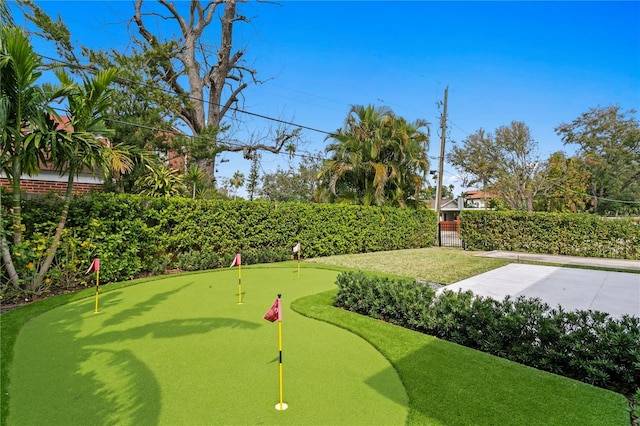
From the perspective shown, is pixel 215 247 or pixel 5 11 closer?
pixel 5 11

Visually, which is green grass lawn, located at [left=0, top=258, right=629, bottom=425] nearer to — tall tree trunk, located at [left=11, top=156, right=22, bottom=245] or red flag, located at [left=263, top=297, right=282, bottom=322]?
red flag, located at [left=263, top=297, right=282, bottom=322]

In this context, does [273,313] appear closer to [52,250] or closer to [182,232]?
[52,250]

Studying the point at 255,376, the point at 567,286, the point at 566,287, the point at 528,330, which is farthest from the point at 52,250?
Result: the point at 567,286

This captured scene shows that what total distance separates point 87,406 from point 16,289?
4.44 meters

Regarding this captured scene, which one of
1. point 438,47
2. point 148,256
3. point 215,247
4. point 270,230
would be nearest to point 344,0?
point 438,47

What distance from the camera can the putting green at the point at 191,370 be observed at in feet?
7.54

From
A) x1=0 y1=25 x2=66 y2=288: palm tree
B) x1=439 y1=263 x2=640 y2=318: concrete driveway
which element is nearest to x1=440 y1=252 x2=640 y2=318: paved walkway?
x1=439 y1=263 x2=640 y2=318: concrete driveway

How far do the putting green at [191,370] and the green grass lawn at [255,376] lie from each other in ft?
0.04

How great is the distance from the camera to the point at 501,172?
26.9 m

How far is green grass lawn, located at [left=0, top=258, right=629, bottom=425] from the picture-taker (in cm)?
229

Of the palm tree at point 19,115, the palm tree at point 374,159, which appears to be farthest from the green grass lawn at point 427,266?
the palm tree at point 19,115

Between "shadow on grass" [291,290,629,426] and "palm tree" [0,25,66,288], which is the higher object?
"palm tree" [0,25,66,288]

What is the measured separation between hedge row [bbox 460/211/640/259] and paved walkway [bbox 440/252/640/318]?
322 cm

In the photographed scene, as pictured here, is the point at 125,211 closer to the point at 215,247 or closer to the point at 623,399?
the point at 215,247
